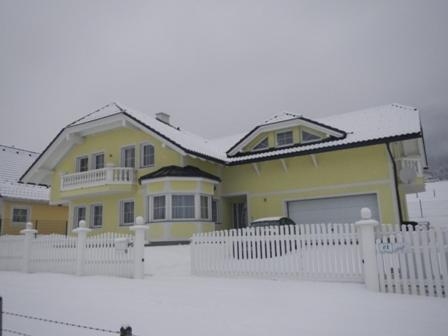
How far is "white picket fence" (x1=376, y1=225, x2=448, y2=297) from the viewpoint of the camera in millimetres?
7043

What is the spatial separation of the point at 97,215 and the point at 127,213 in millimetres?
2482

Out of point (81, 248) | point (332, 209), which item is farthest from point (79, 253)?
point (332, 209)

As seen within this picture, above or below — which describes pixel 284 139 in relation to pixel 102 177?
above

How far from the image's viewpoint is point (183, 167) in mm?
18953

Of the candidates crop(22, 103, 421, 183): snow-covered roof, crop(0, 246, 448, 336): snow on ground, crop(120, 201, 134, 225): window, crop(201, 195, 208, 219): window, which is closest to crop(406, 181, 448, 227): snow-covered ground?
crop(22, 103, 421, 183): snow-covered roof

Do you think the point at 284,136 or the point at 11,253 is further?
the point at 284,136

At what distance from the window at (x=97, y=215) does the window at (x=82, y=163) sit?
8.59 ft

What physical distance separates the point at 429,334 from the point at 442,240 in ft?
8.74

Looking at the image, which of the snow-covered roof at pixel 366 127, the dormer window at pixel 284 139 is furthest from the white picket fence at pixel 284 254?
the dormer window at pixel 284 139

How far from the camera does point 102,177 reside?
20.0 metres

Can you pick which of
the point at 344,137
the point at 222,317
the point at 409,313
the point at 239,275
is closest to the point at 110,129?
the point at 344,137

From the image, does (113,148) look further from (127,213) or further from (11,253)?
(11,253)

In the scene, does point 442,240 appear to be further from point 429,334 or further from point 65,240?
point 65,240

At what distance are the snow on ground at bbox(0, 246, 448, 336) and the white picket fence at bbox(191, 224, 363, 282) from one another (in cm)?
34
